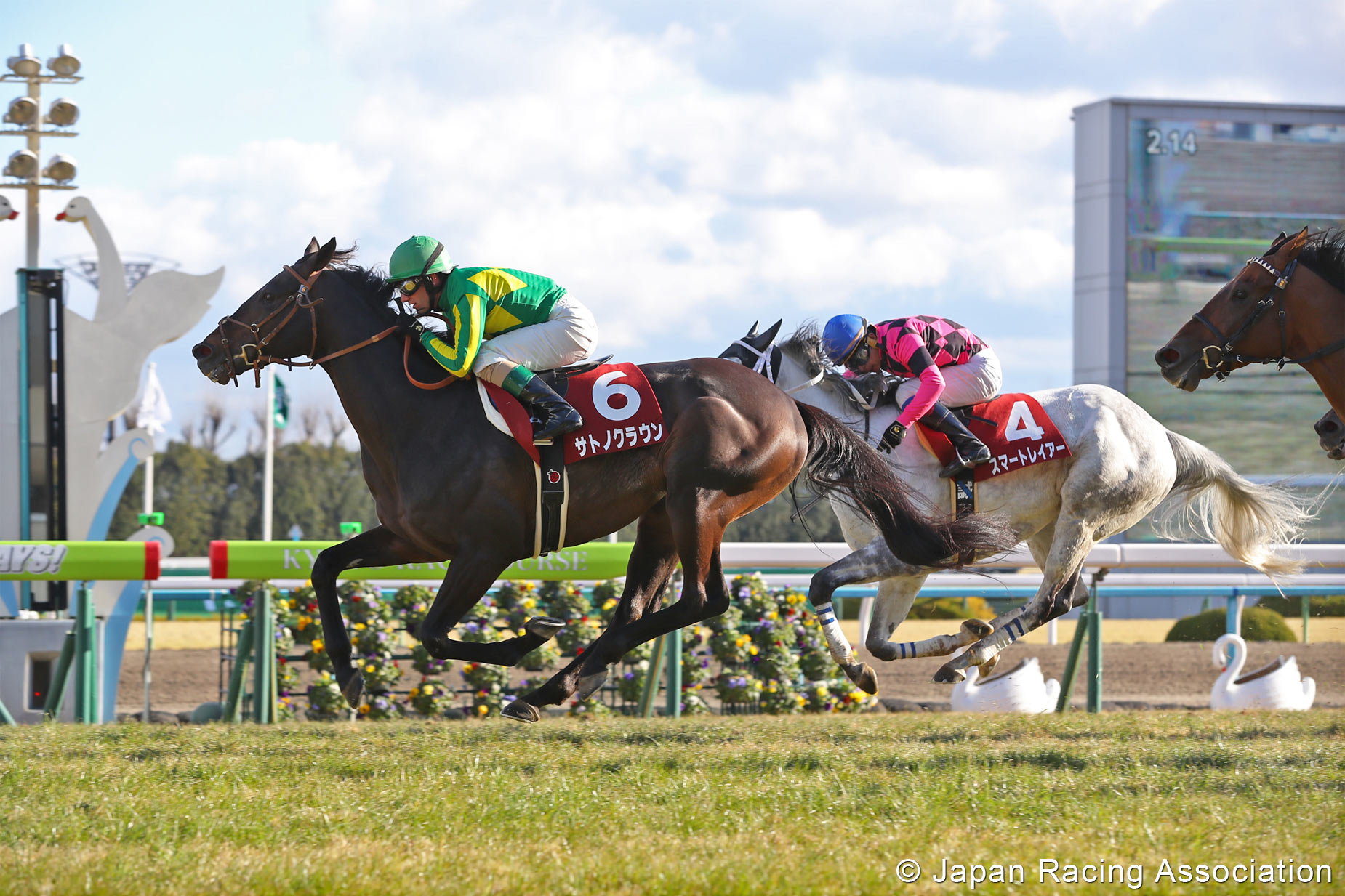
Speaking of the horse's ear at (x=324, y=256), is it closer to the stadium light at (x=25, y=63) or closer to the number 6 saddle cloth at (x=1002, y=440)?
the number 6 saddle cloth at (x=1002, y=440)

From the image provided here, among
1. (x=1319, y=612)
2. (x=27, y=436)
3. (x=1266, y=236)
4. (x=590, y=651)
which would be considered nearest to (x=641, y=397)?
(x=590, y=651)

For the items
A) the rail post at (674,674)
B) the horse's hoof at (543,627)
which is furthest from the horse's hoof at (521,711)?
the rail post at (674,674)

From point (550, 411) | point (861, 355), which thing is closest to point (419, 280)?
point (550, 411)

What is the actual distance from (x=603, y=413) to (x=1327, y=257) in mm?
2875

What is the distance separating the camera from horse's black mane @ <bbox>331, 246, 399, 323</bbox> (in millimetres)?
5047

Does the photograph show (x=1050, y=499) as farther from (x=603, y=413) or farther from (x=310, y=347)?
(x=310, y=347)

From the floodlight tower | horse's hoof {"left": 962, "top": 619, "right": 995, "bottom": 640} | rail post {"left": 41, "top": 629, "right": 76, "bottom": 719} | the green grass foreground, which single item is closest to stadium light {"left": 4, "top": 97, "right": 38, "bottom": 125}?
the floodlight tower

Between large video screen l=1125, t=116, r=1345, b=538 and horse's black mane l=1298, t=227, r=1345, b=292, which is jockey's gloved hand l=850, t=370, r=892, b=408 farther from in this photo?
large video screen l=1125, t=116, r=1345, b=538

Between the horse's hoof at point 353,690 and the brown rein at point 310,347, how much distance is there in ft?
3.43

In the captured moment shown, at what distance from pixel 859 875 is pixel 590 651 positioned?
200 cm

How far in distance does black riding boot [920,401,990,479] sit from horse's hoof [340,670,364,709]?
2.73 meters

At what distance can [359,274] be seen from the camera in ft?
16.7

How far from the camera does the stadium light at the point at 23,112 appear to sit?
9.46 metres

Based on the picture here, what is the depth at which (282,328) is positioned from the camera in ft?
16.1
